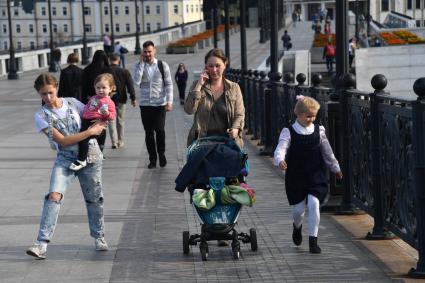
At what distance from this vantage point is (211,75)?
8.87 m

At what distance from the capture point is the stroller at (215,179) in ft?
27.4

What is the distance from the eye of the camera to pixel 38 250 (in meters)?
8.48

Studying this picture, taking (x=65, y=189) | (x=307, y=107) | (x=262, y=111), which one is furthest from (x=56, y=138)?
(x=262, y=111)

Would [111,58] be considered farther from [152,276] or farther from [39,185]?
[152,276]

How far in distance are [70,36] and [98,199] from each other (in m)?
170

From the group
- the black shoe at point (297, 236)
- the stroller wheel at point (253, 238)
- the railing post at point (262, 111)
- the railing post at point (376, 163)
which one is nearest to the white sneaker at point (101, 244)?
the stroller wheel at point (253, 238)

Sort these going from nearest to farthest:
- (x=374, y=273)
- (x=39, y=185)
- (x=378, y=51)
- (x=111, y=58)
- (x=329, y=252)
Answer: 1. (x=374, y=273)
2. (x=329, y=252)
3. (x=39, y=185)
4. (x=111, y=58)
5. (x=378, y=51)

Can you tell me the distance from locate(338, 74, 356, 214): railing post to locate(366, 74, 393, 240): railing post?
1258 mm

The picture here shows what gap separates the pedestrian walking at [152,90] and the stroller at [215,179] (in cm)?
625

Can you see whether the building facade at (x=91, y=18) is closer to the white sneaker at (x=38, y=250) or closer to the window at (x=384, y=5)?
the window at (x=384, y=5)

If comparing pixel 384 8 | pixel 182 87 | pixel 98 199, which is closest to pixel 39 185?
pixel 98 199

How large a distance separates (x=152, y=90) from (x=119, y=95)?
2652 mm

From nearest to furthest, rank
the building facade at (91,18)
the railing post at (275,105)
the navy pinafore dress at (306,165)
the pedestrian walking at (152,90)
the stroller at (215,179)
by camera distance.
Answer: the stroller at (215,179)
the navy pinafore dress at (306,165)
the pedestrian walking at (152,90)
the railing post at (275,105)
the building facade at (91,18)

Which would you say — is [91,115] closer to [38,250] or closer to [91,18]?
[38,250]
